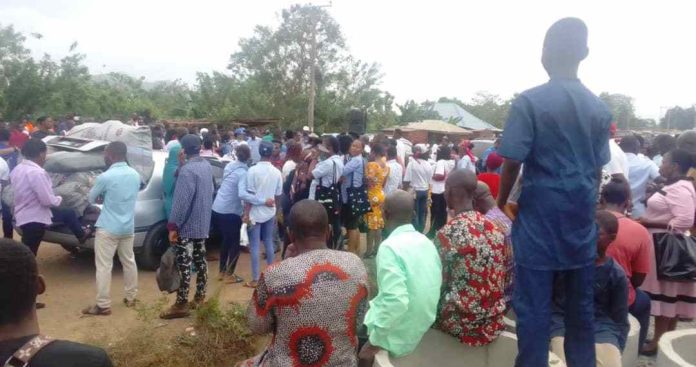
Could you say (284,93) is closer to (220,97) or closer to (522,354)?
(220,97)

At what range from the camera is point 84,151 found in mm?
7055

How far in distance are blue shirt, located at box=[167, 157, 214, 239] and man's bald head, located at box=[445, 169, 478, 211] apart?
2.90 meters

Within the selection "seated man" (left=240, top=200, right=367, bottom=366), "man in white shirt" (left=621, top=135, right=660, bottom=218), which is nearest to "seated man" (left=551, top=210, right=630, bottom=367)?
"seated man" (left=240, top=200, right=367, bottom=366)

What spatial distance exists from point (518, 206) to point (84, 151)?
609 centimetres

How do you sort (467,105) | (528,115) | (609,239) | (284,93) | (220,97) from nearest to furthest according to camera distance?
(528,115) → (609,239) → (220,97) → (284,93) → (467,105)

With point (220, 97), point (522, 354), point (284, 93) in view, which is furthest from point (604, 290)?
point (284, 93)

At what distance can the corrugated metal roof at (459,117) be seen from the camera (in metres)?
39.7

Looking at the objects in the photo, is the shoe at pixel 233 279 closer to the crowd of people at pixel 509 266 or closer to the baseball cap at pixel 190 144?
the crowd of people at pixel 509 266

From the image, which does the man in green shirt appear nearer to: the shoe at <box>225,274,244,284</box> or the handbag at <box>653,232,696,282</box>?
the handbag at <box>653,232,696,282</box>

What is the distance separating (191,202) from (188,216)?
141mm

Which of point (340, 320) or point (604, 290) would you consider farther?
point (604, 290)

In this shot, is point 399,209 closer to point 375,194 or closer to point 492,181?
point 492,181

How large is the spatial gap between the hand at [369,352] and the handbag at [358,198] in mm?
4267

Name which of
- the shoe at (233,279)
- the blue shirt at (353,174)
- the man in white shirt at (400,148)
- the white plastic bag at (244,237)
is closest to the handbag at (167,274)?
the shoe at (233,279)
